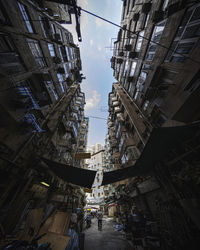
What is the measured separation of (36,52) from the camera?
9305mm

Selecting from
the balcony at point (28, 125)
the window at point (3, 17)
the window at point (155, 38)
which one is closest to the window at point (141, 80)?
the window at point (155, 38)

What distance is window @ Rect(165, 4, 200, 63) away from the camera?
5.95 meters

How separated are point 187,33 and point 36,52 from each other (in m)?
13.0

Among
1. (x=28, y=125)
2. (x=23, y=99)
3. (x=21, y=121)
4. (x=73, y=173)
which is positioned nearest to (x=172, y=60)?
(x=73, y=173)

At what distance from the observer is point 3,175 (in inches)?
207

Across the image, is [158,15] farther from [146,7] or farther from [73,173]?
[73,173]

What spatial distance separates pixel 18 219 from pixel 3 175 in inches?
106

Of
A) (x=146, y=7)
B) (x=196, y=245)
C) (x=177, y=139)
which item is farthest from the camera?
(x=146, y=7)

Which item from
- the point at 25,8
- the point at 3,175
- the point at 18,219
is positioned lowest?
the point at 18,219

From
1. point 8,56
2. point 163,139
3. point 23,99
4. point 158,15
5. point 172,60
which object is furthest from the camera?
point 158,15

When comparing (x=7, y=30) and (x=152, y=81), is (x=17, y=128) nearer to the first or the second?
(x=7, y=30)

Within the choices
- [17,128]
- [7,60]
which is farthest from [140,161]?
[7,60]

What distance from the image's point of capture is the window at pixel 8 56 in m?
5.99

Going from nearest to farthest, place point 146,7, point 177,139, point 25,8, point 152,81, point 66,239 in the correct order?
point 66,239 < point 177,139 < point 25,8 < point 152,81 < point 146,7
